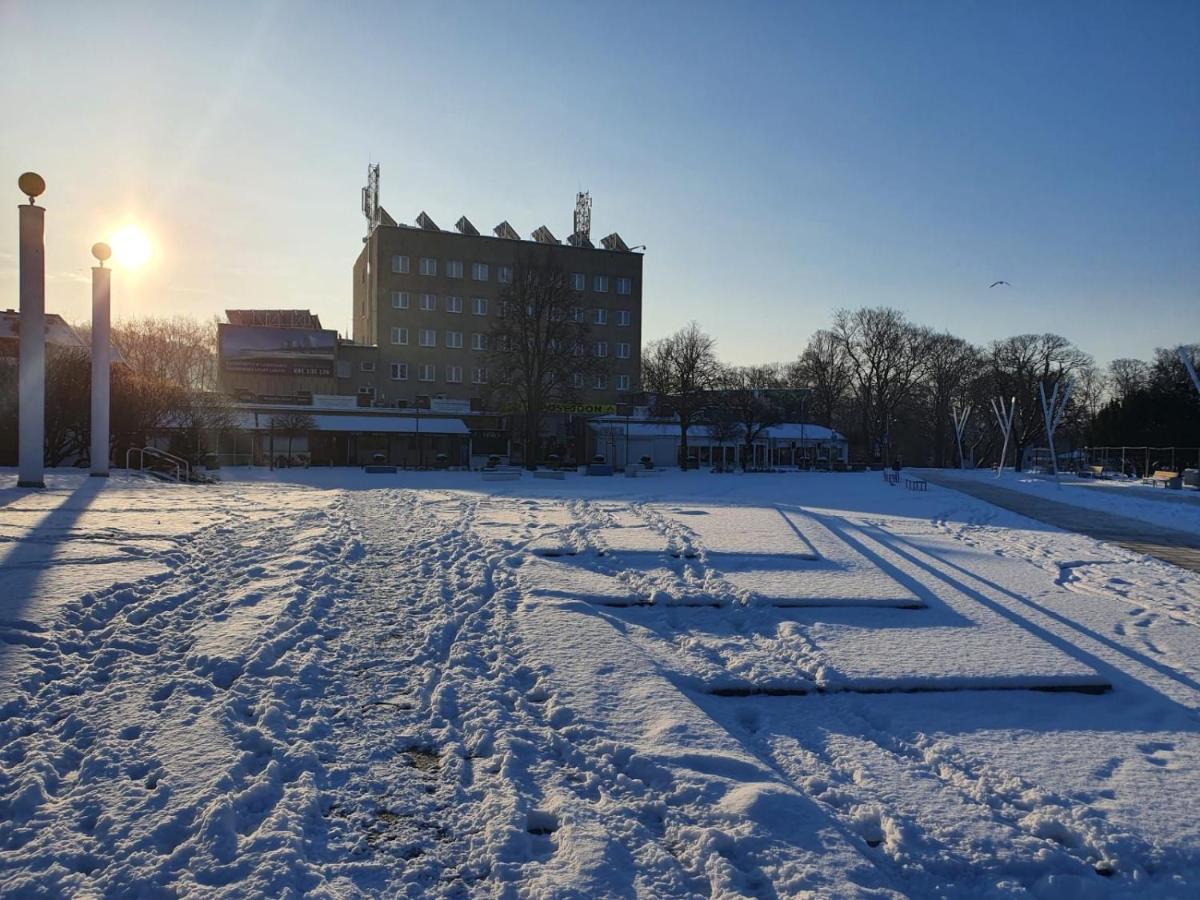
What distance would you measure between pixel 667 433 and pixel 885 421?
23.1m

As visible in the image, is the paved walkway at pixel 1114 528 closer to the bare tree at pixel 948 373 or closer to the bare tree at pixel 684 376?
the bare tree at pixel 684 376

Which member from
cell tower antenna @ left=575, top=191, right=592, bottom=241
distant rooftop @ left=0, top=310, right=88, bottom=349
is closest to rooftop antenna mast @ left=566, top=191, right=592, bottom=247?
cell tower antenna @ left=575, top=191, right=592, bottom=241

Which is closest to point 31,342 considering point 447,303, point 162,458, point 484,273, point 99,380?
point 99,380

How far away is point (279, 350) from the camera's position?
5597 centimetres

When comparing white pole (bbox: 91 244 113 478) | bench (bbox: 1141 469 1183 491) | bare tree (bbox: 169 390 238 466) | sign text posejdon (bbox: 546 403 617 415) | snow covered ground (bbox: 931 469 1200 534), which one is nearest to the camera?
snow covered ground (bbox: 931 469 1200 534)

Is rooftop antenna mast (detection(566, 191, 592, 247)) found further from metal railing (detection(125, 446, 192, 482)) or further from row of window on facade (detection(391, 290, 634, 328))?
metal railing (detection(125, 446, 192, 482))

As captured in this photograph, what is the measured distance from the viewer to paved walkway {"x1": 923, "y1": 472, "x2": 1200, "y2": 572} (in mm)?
14430

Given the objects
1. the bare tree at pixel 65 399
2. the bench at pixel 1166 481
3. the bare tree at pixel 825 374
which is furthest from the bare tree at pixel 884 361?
the bare tree at pixel 65 399

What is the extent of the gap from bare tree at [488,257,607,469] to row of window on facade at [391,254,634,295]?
14009 millimetres

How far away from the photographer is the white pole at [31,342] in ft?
62.7

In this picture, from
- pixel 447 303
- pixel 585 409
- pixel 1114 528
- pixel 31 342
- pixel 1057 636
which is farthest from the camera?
pixel 447 303

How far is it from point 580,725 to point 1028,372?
70632 millimetres

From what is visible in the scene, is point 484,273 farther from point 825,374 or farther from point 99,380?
point 99,380

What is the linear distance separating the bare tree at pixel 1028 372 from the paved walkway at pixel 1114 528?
40.3 m
